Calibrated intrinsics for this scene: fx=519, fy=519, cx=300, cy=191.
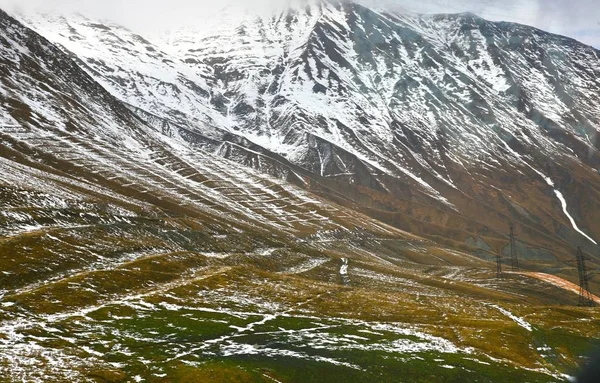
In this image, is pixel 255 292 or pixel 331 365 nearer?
pixel 331 365

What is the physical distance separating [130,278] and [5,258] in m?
17.3

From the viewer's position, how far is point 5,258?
71625mm

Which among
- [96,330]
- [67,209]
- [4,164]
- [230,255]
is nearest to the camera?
[96,330]

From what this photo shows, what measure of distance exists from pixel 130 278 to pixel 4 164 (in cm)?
8696

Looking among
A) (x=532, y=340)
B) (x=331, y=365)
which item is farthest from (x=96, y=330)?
(x=532, y=340)

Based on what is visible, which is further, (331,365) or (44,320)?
(44,320)

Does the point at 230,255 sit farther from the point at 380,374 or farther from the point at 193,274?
the point at 380,374

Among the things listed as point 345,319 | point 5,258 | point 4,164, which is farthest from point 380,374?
point 4,164

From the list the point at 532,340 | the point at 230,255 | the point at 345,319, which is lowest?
the point at 230,255

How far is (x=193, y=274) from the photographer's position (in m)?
96.2

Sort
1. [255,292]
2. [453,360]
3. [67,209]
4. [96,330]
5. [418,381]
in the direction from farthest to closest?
[67,209]
[255,292]
[453,360]
[96,330]
[418,381]

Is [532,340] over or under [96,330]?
over

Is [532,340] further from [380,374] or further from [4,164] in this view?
[4,164]

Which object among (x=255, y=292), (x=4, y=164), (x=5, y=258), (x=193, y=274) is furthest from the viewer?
(x=4, y=164)
